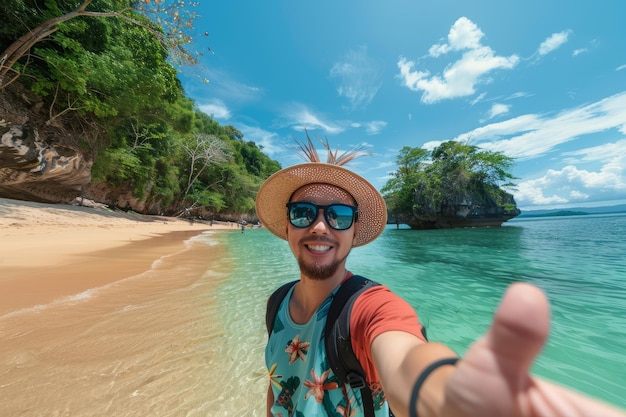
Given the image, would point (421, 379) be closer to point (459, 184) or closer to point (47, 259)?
point (47, 259)

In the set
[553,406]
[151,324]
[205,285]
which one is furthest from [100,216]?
[553,406]

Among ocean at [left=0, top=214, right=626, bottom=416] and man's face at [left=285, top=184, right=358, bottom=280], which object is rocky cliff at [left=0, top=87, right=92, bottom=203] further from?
man's face at [left=285, top=184, right=358, bottom=280]

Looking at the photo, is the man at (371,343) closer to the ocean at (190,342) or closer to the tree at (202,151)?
the ocean at (190,342)

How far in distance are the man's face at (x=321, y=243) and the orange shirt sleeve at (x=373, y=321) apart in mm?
318

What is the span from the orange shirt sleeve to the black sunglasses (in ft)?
1.90

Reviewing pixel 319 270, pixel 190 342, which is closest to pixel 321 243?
pixel 319 270

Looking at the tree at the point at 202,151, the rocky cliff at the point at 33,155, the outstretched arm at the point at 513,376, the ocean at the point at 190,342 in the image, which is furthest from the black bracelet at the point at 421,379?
the tree at the point at 202,151

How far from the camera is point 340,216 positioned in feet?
6.08

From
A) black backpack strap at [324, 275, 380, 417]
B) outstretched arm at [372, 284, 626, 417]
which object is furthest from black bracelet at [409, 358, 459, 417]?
black backpack strap at [324, 275, 380, 417]

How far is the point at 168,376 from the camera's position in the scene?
8.45 ft

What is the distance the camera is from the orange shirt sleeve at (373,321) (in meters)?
1.20

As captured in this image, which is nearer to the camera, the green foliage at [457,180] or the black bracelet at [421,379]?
the black bracelet at [421,379]

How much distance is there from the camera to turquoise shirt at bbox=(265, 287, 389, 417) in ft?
4.25

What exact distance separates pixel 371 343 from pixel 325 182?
119 cm
